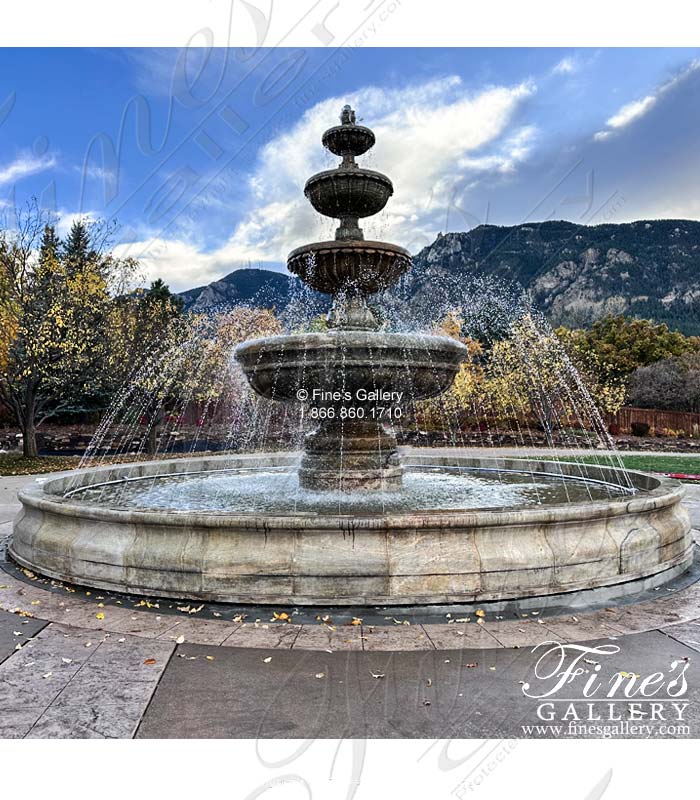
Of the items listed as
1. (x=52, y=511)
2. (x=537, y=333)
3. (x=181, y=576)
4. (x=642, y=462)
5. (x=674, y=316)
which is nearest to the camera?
(x=181, y=576)

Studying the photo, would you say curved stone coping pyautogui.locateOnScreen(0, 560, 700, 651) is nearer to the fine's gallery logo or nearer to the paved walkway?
the paved walkway

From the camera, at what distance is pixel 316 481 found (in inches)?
337

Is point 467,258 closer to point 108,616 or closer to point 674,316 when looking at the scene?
point 674,316

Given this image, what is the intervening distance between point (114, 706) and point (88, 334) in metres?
21.8

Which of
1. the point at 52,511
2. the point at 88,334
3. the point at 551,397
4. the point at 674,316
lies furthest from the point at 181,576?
the point at 674,316

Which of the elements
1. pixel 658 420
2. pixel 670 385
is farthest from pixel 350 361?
pixel 670 385

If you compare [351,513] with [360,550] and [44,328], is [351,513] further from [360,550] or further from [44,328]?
[44,328]

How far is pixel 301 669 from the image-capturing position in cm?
390

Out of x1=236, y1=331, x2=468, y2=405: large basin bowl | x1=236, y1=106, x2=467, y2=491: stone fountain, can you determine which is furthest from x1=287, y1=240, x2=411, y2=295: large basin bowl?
x1=236, y1=331, x2=468, y2=405: large basin bowl

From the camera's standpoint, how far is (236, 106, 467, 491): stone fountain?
7.39 metres

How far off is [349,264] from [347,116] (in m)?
2.59

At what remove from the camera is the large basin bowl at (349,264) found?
852cm

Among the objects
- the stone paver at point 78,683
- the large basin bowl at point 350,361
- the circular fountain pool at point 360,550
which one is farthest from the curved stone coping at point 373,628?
the large basin bowl at point 350,361

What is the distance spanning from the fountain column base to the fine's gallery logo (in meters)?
4.47
